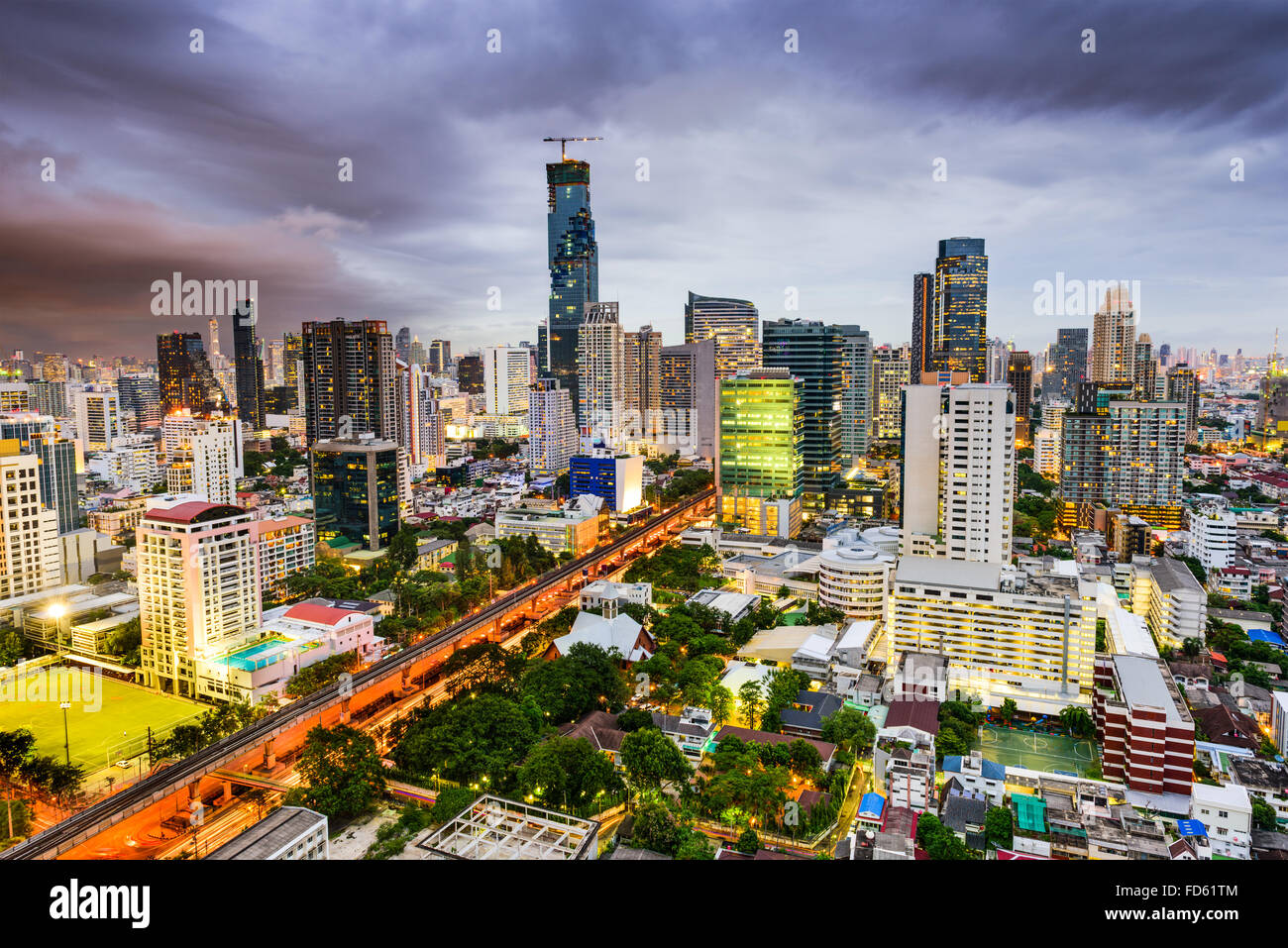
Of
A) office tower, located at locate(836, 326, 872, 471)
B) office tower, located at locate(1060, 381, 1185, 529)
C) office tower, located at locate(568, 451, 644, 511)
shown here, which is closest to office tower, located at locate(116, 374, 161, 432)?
office tower, located at locate(568, 451, 644, 511)

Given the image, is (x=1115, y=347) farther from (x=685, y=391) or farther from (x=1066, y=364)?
(x=685, y=391)

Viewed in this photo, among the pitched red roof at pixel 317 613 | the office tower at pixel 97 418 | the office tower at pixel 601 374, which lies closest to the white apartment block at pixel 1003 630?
the pitched red roof at pixel 317 613

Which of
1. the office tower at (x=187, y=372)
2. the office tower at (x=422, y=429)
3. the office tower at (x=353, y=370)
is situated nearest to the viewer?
Answer: the office tower at (x=353, y=370)

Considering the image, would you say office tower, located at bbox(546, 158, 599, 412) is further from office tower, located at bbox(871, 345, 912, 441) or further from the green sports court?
the green sports court

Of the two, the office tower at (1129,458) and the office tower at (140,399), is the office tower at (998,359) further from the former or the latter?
the office tower at (140,399)
